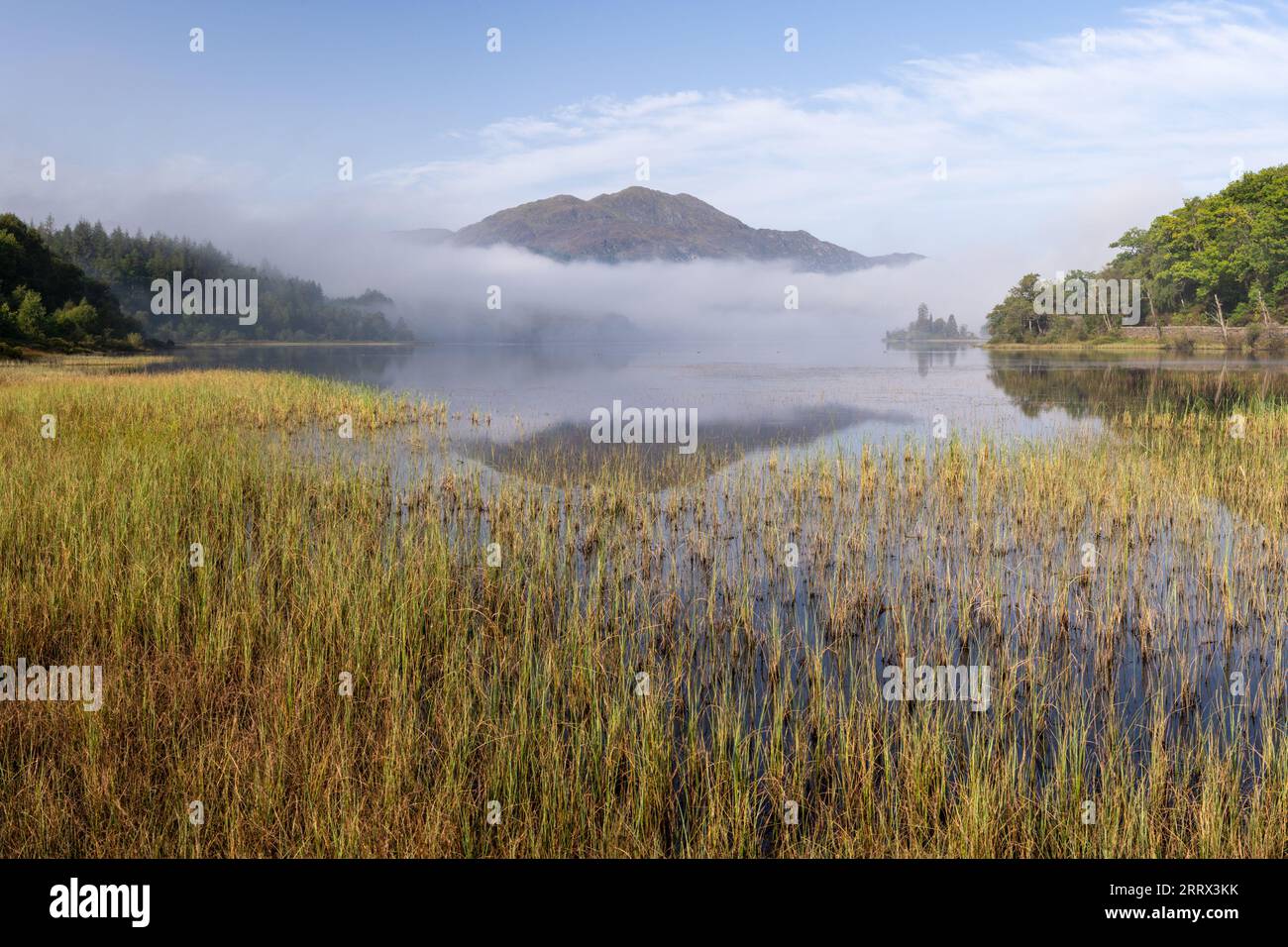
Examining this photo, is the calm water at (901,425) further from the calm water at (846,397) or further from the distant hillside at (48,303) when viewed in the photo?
the distant hillside at (48,303)

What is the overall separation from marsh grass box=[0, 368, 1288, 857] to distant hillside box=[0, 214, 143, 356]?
61269 millimetres

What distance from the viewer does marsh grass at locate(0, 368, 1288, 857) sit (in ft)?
14.3

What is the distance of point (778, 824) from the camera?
466 cm

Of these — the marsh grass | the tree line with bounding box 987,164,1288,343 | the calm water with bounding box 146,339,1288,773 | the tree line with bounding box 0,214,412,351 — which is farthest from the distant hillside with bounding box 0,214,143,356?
the tree line with bounding box 987,164,1288,343

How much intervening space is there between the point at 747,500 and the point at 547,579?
4.58 m

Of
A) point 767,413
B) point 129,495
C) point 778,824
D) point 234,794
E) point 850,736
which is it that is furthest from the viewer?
point 767,413

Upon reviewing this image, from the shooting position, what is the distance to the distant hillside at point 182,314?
140500mm

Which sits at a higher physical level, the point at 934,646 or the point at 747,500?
the point at 747,500

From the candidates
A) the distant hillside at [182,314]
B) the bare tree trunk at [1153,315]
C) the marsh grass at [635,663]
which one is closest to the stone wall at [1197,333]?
the bare tree trunk at [1153,315]

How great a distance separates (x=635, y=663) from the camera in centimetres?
674

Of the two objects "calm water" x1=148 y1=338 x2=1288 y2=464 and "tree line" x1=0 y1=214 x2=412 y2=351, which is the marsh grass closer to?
"calm water" x1=148 y1=338 x2=1288 y2=464

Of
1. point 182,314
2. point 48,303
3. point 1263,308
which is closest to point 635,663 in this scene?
point 1263,308

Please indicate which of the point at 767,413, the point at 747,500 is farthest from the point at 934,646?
the point at 767,413

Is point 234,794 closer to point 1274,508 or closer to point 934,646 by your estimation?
point 934,646
